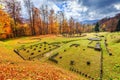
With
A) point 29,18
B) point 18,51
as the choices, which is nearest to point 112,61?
point 18,51

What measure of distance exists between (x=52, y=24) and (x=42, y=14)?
40.9 feet

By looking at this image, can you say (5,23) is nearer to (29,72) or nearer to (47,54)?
(47,54)

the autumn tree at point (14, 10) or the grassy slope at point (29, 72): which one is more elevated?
Result: the autumn tree at point (14, 10)

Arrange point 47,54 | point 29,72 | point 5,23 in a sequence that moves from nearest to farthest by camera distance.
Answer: point 29,72
point 47,54
point 5,23

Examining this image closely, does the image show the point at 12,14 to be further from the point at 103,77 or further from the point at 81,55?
the point at 103,77

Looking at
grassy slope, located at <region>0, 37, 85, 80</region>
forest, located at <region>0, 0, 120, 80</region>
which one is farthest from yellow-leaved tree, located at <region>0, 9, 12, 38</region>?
grassy slope, located at <region>0, 37, 85, 80</region>

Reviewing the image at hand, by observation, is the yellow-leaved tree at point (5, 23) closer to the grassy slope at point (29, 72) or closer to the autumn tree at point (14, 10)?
the autumn tree at point (14, 10)

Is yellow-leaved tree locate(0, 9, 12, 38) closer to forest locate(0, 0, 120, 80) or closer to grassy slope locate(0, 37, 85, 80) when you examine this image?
forest locate(0, 0, 120, 80)

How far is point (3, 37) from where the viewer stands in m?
63.1

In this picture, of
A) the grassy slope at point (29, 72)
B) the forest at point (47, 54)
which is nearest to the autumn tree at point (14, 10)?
the forest at point (47, 54)

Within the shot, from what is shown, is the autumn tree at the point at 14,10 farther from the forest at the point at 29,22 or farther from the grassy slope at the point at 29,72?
the grassy slope at the point at 29,72

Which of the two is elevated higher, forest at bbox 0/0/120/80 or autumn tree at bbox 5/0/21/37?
autumn tree at bbox 5/0/21/37

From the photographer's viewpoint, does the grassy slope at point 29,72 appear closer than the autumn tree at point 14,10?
Yes

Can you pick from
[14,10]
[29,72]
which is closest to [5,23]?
[14,10]
